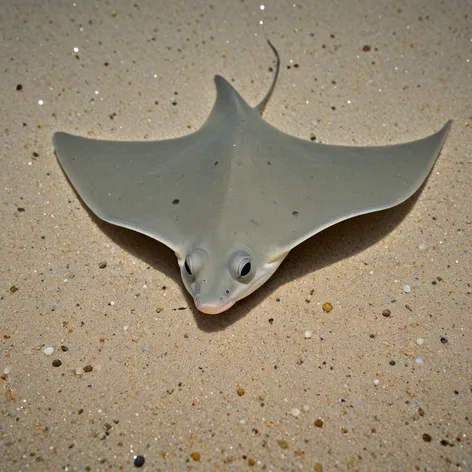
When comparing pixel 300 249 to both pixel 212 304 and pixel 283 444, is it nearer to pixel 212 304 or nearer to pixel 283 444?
Result: pixel 212 304

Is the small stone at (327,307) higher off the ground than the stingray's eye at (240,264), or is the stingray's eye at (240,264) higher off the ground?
the stingray's eye at (240,264)

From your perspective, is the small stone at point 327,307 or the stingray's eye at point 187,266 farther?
the small stone at point 327,307

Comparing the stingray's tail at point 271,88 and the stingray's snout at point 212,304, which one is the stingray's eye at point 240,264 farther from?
the stingray's tail at point 271,88

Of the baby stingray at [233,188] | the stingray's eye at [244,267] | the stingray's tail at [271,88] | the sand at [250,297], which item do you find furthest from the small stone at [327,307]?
the stingray's tail at [271,88]

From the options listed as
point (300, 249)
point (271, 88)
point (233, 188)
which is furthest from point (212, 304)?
point (271, 88)

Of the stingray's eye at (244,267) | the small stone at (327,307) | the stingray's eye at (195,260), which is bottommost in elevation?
the small stone at (327,307)

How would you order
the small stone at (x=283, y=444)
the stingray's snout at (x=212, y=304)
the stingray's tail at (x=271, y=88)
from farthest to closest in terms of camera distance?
the stingray's tail at (x=271, y=88)
the stingray's snout at (x=212, y=304)
the small stone at (x=283, y=444)

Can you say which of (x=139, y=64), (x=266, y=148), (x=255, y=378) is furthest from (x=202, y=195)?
(x=139, y=64)
